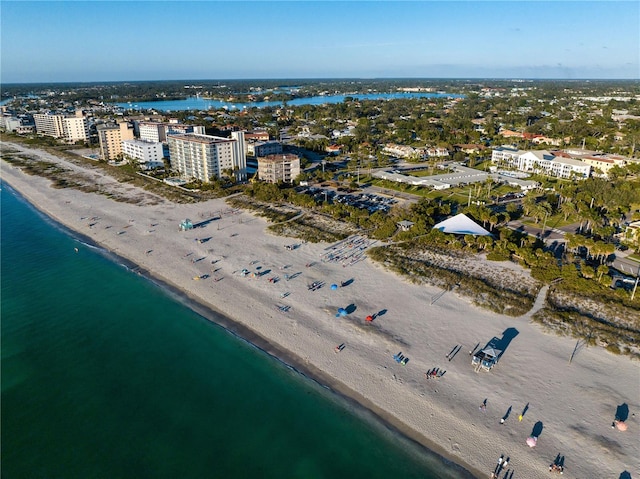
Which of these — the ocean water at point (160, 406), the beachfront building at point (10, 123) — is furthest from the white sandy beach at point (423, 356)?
the beachfront building at point (10, 123)

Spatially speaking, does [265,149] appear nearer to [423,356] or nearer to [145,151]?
[145,151]

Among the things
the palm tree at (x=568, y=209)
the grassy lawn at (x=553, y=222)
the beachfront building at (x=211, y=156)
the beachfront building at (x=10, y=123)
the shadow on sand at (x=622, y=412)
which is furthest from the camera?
the beachfront building at (x=10, y=123)

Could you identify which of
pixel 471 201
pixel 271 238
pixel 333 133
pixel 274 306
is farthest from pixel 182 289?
pixel 333 133

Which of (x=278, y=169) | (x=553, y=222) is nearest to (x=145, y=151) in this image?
(x=278, y=169)

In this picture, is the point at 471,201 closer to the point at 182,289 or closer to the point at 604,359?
the point at 604,359

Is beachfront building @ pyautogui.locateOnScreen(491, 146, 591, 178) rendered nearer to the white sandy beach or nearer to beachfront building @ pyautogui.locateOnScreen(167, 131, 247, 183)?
the white sandy beach

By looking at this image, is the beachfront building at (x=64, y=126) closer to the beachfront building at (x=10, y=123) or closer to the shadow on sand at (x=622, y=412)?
the beachfront building at (x=10, y=123)

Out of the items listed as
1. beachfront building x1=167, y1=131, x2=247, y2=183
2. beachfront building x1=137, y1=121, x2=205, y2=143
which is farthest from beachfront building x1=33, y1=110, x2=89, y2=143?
beachfront building x1=167, y1=131, x2=247, y2=183
